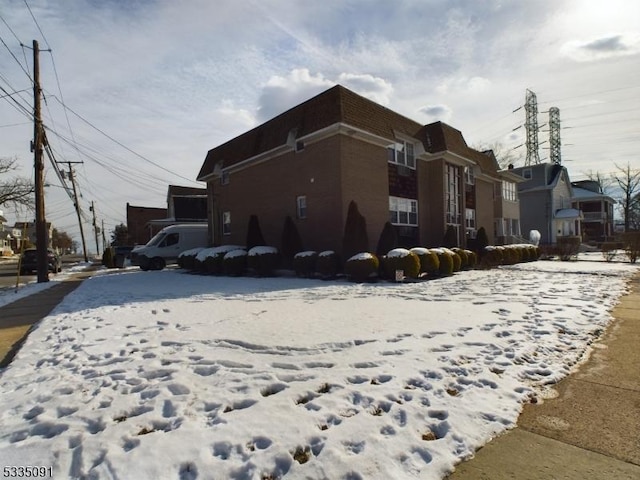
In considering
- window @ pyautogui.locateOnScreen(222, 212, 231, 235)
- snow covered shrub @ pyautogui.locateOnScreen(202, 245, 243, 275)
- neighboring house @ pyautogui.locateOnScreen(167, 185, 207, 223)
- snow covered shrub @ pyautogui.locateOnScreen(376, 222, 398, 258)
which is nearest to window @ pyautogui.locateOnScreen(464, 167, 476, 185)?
snow covered shrub @ pyautogui.locateOnScreen(376, 222, 398, 258)

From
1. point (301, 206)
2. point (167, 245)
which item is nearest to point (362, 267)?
point (301, 206)

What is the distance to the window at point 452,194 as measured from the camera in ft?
71.2

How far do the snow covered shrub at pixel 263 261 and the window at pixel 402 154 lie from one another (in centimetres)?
778

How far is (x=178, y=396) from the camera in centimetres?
378

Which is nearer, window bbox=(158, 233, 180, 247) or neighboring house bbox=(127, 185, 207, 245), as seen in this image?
window bbox=(158, 233, 180, 247)

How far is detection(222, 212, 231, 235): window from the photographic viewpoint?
24.0m

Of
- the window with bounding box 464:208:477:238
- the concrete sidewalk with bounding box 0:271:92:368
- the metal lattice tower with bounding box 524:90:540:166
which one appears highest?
the metal lattice tower with bounding box 524:90:540:166

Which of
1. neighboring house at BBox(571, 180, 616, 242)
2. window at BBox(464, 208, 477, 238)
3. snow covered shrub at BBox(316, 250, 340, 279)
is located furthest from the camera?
neighboring house at BBox(571, 180, 616, 242)

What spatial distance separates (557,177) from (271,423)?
4708 cm

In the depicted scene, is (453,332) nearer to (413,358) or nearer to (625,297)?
(413,358)

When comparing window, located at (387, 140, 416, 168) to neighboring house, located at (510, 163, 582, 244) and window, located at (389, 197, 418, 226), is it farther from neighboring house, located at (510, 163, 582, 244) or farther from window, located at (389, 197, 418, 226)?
neighboring house, located at (510, 163, 582, 244)

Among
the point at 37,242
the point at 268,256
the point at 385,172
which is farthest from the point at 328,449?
the point at 37,242

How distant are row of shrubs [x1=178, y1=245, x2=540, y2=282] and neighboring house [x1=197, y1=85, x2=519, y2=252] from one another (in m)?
1.72

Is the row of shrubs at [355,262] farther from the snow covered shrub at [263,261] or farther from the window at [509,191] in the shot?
the window at [509,191]
